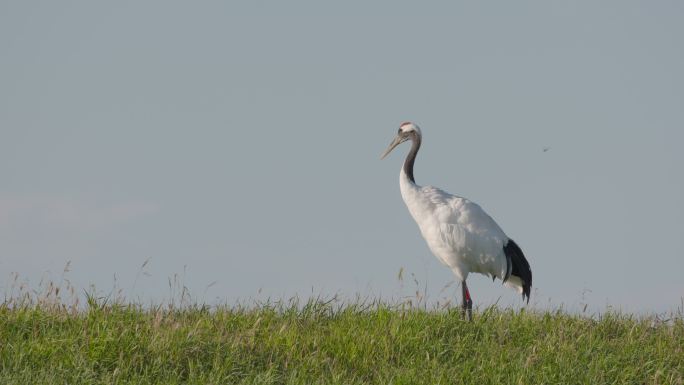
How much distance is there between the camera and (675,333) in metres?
11.2

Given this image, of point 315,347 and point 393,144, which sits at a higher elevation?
point 393,144

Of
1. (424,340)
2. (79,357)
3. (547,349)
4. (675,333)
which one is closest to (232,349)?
(79,357)

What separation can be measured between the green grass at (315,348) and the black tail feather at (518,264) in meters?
2.31

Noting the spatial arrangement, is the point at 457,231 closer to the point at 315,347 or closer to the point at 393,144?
the point at 393,144

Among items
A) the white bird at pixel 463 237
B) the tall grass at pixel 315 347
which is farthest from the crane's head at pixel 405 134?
the tall grass at pixel 315 347

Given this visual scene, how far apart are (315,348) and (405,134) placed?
5.91m

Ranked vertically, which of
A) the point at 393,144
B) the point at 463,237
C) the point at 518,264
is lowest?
the point at 518,264

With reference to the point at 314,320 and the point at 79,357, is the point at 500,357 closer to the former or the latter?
the point at 314,320

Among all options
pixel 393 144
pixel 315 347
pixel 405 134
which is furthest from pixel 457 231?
pixel 315 347

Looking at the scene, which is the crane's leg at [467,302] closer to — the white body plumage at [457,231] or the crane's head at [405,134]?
the white body plumage at [457,231]

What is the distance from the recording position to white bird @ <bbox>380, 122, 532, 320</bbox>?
12711 millimetres

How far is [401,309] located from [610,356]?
7.81ft

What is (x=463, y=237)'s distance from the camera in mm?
12664

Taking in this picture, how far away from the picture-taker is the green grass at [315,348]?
8469 mm
